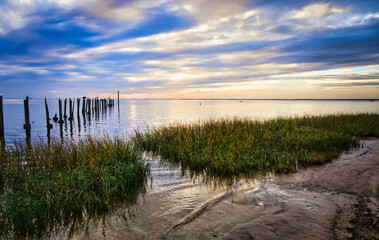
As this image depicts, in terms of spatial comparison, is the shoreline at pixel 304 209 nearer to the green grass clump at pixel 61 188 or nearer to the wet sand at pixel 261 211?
the wet sand at pixel 261 211

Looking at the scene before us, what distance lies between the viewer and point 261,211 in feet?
17.0

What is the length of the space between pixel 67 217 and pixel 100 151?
372 cm

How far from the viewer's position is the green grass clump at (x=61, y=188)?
15.8 feet

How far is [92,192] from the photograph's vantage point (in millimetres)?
5902

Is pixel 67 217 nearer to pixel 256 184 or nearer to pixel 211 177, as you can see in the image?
pixel 211 177

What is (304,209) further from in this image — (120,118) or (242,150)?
(120,118)

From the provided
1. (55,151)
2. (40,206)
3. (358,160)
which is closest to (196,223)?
(40,206)

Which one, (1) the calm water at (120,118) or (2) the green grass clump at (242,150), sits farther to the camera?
(1) the calm water at (120,118)

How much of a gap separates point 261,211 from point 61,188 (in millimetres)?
5025

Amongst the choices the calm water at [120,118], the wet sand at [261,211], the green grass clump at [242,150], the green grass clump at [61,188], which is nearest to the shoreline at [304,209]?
the wet sand at [261,211]

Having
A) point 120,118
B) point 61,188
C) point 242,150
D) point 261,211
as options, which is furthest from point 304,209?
point 120,118

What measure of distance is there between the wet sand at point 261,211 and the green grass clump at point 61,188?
23.8 inches

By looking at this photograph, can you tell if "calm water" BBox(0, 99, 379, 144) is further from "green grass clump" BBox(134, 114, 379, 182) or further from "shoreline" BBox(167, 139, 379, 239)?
"shoreline" BBox(167, 139, 379, 239)

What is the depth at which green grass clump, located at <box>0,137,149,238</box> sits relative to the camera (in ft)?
15.8
